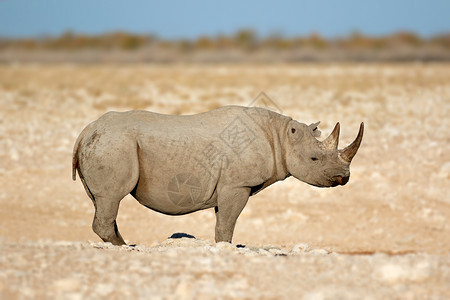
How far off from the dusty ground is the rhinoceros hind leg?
14.6 inches

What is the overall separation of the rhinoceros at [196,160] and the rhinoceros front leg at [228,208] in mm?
11

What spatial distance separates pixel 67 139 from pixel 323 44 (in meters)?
57.7

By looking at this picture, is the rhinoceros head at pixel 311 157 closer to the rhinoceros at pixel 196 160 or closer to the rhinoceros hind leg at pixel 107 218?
the rhinoceros at pixel 196 160

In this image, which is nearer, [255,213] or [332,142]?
[332,142]

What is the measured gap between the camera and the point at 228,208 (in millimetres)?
7684

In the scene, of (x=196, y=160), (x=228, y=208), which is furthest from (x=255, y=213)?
(x=196, y=160)

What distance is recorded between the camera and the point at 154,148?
740 cm

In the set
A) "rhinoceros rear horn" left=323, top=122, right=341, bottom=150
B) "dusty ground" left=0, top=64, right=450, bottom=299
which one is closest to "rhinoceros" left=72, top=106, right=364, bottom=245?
"rhinoceros rear horn" left=323, top=122, right=341, bottom=150

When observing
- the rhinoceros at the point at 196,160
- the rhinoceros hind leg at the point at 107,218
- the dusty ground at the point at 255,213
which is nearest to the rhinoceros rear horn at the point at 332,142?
A: the rhinoceros at the point at 196,160

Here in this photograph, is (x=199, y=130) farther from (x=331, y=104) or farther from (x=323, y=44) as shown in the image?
(x=323, y=44)

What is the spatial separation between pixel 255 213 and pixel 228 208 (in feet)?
11.8

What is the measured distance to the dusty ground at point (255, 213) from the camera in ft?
17.8

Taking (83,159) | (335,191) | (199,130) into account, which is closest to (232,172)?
(199,130)

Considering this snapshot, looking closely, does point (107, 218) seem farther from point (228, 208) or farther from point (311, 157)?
point (311, 157)
